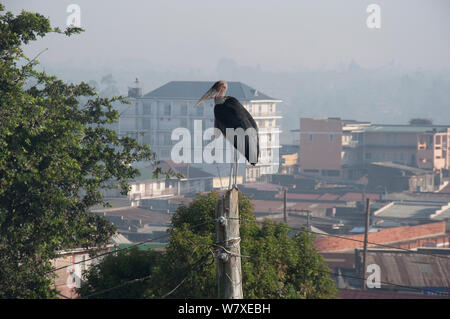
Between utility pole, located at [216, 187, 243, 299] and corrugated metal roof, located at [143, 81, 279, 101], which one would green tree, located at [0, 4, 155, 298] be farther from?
corrugated metal roof, located at [143, 81, 279, 101]

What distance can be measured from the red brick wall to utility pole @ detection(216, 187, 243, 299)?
29.0 m

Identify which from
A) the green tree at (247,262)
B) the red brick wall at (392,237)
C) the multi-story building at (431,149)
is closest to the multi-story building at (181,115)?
the multi-story building at (431,149)

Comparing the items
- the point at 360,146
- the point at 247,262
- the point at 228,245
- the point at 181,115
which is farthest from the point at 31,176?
the point at 181,115

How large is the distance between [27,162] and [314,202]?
167ft

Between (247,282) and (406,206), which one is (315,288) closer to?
Answer: (247,282)

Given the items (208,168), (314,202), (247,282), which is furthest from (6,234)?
(208,168)

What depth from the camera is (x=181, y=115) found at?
300 feet

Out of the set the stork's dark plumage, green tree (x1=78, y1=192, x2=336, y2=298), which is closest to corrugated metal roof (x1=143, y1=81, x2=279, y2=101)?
green tree (x1=78, y1=192, x2=336, y2=298)

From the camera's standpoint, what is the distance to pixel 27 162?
44.7 ft

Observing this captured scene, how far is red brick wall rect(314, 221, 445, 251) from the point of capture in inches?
1468

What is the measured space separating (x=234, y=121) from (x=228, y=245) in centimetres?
277

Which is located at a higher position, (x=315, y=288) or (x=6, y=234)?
(x=6, y=234)

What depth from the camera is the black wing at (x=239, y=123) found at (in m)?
10.1

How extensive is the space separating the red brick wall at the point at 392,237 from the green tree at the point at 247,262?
2359cm
